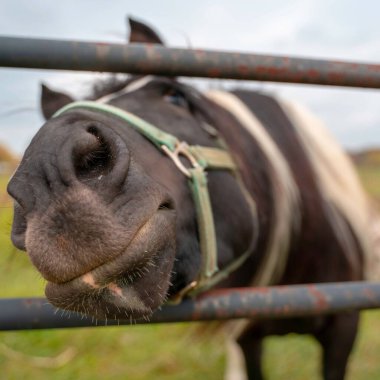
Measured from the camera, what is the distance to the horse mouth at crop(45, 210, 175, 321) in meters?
0.83

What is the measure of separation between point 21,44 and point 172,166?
0.40 m

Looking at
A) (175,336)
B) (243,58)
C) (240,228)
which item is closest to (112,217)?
(243,58)

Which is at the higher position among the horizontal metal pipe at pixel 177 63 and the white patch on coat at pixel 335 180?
the horizontal metal pipe at pixel 177 63

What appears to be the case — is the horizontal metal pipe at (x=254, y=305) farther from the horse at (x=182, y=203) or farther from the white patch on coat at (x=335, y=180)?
the white patch on coat at (x=335, y=180)

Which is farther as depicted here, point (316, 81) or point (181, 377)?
point (181, 377)

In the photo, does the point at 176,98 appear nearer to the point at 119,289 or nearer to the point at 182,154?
the point at 182,154

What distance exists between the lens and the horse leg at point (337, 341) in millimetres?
2129

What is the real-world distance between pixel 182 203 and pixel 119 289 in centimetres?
30

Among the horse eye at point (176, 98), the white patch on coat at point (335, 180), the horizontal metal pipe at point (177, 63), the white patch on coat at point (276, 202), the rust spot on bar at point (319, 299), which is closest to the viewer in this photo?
the horizontal metal pipe at point (177, 63)

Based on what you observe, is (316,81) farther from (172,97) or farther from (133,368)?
(133,368)

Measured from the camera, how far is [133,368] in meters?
3.12

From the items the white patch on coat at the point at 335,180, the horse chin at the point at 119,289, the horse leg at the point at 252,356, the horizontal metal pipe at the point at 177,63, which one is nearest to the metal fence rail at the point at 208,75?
the horizontal metal pipe at the point at 177,63

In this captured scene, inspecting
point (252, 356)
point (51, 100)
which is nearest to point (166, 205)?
point (51, 100)

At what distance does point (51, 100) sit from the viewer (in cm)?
154
